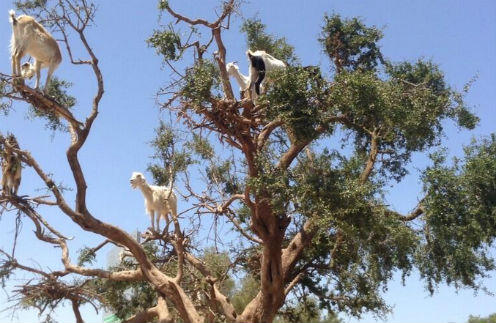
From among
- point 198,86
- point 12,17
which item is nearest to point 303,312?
point 198,86

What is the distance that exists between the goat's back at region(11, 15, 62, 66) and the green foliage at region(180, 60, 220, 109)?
2.48 meters

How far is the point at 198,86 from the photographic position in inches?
345

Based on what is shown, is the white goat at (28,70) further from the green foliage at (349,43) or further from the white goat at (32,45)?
the green foliage at (349,43)

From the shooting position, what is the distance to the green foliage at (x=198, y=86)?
28.9 feet

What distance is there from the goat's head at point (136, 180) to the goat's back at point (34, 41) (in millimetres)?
2474

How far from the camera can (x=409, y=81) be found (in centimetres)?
1139

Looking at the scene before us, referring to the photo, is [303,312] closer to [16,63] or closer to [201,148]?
[201,148]

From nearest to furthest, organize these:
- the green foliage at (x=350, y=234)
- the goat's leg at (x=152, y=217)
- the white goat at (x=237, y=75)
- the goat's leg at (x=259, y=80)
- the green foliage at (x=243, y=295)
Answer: the green foliage at (x=350, y=234), the goat's leg at (x=259, y=80), the goat's leg at (x=152, y=217), the white goat at (x=237, y=75), the green foliage at (x=243, y=295)

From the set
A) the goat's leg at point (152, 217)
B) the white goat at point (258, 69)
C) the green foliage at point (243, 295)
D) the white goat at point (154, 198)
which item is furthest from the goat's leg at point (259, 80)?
the green foliage at point (243, 295)

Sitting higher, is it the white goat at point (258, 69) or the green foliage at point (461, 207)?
the white goat at point (258, 69)

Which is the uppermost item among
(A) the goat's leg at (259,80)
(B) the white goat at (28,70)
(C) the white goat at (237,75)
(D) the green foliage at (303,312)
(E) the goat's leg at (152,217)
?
(C) the white goat at (237,75)

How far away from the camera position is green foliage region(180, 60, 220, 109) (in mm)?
8805

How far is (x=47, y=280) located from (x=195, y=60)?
4774 millimetres

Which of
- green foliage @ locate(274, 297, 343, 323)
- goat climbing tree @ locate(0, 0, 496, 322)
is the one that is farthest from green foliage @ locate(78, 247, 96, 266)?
green foliage @ locate(274, 297, 343, 323)
